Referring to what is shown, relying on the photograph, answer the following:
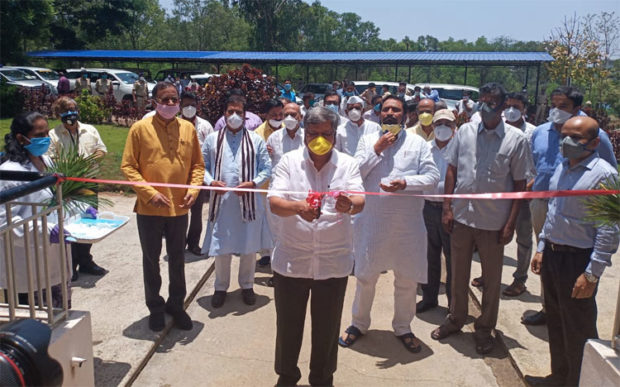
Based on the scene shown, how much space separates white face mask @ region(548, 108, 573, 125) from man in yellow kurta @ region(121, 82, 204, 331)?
339cm

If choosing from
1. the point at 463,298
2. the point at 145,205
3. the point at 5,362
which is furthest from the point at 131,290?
the point at 5,362

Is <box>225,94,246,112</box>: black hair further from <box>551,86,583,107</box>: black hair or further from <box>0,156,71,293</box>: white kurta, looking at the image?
<box>551,86,583,107</box>: black hair

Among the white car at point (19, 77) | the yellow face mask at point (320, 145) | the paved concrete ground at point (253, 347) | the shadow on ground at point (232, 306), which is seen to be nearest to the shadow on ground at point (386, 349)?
the paved concrete ground at point (253, 347)

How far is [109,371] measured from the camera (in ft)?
13.3

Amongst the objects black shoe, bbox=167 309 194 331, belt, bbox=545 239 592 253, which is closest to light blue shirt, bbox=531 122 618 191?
belt, bbox=545 239 592 253

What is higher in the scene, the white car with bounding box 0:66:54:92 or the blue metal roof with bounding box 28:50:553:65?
the blue metal roof with bounding box 28:50:553:65

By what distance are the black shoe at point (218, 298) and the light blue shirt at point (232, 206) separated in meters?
0.40

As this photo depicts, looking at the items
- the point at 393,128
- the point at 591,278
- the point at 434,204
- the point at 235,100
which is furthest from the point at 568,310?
the point at 235,100

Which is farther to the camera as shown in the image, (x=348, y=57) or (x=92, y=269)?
(x=348, y=57)

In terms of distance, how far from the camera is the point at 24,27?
27672mm

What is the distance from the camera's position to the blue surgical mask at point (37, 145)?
147 inches

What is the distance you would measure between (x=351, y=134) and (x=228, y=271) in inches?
94.3

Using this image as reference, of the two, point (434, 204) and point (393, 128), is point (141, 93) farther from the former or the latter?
point (393, 128)

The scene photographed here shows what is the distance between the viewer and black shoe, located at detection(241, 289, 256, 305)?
17.8 ft
